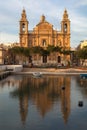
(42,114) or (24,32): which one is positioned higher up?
(24,32)

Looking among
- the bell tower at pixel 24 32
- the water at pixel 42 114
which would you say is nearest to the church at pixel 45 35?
the bell tower at pixel 24 32

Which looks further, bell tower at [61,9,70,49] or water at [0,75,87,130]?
bell tower at [61,9,70,49]

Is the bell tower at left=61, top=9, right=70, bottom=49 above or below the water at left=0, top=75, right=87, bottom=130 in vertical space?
above

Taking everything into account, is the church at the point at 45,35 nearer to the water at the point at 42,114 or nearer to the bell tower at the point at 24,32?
the bell tower at the point at 24,32

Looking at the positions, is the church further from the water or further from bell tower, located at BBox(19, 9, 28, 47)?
the water

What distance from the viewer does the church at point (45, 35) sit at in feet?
404

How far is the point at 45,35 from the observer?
409ft

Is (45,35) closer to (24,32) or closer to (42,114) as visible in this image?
(24,32)

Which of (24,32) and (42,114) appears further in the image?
(24,32)

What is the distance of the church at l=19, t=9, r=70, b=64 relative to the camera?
404 feet

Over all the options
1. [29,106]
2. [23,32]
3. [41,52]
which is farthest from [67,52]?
[29,106]

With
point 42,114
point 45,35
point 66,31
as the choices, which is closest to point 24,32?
point 45,35

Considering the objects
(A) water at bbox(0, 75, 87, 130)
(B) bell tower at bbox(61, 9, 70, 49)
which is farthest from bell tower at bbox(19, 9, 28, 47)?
(A) water at bbox(0, 75, 87, 130)

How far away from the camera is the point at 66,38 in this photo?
12456 cm
